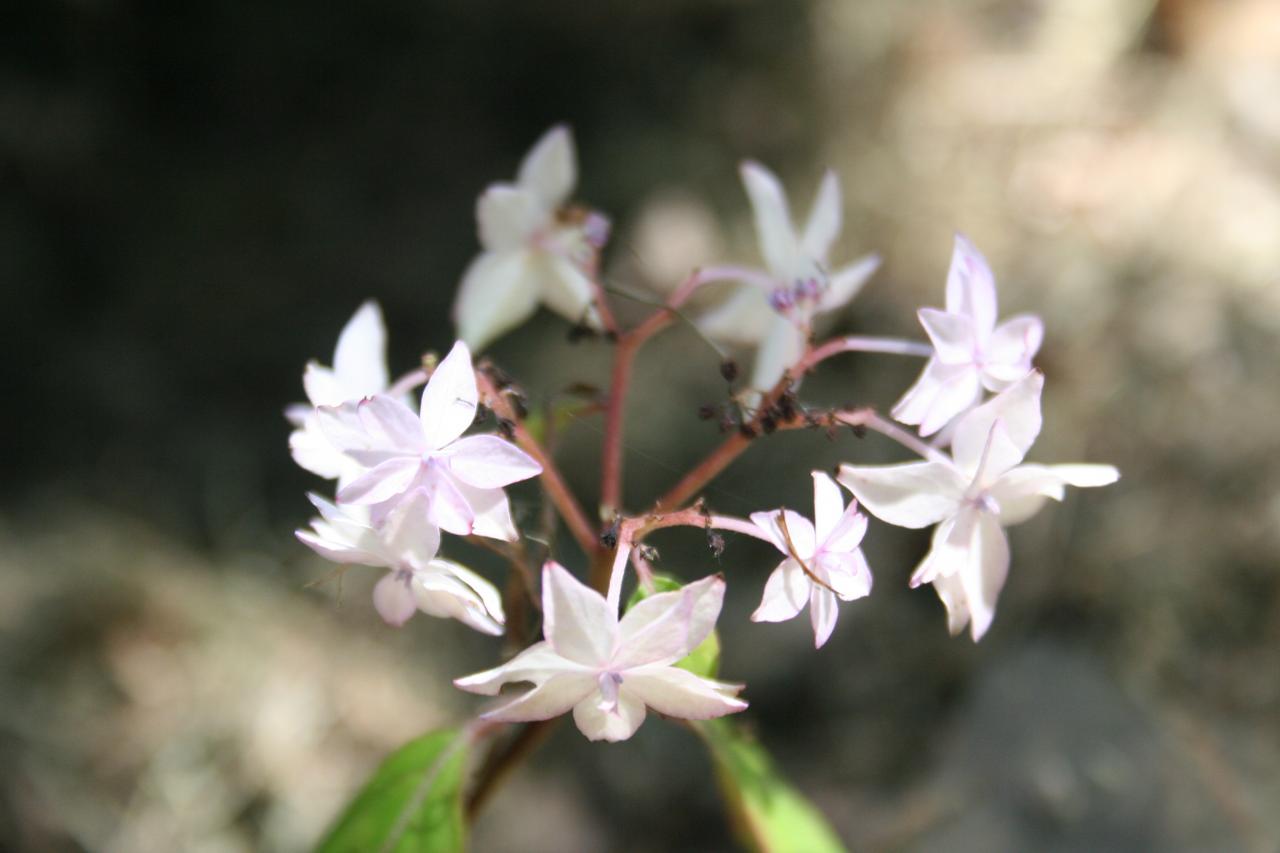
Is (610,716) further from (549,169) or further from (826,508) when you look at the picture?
(549,169)

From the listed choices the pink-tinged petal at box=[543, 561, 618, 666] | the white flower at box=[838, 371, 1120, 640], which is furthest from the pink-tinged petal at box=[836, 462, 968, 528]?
the pink-tinged petal at box=[543, 561, 618, 666]

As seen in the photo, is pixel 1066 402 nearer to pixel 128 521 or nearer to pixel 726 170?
pixel 726 170

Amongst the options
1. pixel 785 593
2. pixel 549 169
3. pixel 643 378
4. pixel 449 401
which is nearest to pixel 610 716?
pixel 785 593

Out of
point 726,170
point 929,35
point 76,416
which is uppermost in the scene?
point 929,35

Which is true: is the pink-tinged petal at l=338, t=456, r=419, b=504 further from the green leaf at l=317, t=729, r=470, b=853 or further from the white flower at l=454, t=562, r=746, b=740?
the green leaf at l=317, t=729, r=470, b=853

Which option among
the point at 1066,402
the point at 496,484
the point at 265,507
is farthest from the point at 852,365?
the point at 496,484

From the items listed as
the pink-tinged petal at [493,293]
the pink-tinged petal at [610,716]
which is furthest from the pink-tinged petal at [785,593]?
the pink-tinged petal at [493,293]
